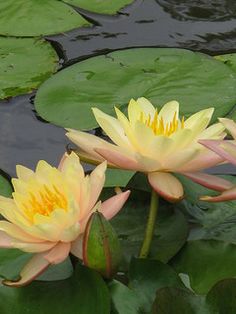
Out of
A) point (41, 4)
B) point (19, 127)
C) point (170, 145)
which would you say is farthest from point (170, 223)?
point (41, 4)

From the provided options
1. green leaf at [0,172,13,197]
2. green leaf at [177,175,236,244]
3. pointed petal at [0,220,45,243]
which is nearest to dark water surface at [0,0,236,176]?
green leaf at [0,172,13,197]

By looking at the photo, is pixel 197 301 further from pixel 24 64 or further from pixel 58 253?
pixel 24 64

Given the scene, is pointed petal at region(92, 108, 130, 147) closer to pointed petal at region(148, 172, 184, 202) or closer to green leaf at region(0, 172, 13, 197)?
pointed petal at region(148, 172, 184, 202)

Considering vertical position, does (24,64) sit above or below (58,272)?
below

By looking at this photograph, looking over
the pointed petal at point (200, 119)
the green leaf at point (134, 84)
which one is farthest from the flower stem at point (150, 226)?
the green leaf at point (134, 84)

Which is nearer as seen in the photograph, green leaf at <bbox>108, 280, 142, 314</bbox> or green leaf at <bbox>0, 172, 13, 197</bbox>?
green leaf at <bbox>108, 280, 142, 314</bbox>

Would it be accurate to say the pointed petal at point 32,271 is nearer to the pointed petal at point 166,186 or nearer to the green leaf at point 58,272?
the green leaf at point 58,272

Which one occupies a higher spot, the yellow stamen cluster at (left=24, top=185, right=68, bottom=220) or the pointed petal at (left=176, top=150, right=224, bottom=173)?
the pointed petal at (left=176, top=150, right=224, bottom=173)

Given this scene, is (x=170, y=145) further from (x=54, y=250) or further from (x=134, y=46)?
(x=134, y=46)

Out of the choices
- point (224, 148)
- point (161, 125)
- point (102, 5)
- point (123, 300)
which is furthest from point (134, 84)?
point (123, 300)
